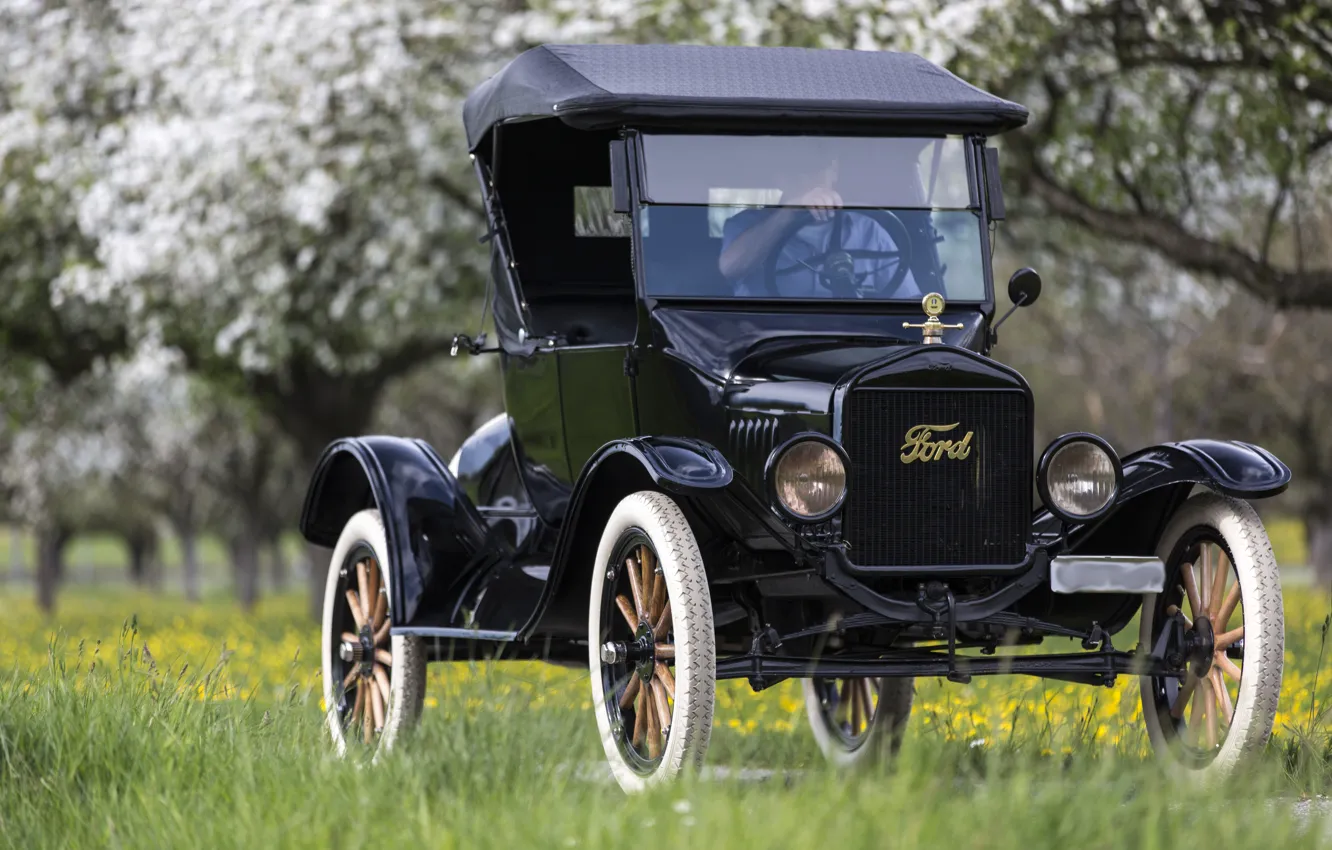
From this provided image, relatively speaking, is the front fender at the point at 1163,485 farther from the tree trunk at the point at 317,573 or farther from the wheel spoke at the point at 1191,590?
the tree trunk at the point at 317,573

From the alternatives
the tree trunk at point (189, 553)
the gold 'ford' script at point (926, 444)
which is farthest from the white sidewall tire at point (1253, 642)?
the tree trunk at point (189, 553)

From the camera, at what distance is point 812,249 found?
6.23 metres

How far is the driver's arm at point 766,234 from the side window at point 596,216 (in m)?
1.26

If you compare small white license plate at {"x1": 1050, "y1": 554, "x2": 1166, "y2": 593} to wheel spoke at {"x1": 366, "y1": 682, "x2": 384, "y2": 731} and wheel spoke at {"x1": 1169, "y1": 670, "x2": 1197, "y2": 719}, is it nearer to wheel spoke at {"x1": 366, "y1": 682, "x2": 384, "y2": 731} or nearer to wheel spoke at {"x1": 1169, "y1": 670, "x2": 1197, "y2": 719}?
wheel spoke at {"x1": 1169, "y1": 670, "x2": 1197, "y2": 719}

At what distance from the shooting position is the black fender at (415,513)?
260 inches

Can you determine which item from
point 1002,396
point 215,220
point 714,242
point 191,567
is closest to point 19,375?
point 215,220

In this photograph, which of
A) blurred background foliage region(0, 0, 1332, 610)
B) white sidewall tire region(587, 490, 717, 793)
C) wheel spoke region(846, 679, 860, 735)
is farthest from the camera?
blurred background foliage region(0, 0, 1332, 610)

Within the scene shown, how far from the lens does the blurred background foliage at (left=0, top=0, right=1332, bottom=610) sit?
1076 cm

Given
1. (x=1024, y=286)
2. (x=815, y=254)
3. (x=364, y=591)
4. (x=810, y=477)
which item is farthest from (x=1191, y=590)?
(x=364, y=591)

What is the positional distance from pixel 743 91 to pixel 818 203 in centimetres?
47

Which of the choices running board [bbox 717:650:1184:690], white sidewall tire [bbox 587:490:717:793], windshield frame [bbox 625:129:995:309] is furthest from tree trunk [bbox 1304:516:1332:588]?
white sidewall tire [bbox 587:490:717:793]

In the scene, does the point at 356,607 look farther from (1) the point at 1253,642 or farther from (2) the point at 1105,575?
(1) the point at 1253,642

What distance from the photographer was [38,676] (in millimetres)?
5789

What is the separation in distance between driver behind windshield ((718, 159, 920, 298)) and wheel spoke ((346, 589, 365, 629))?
216 cm
